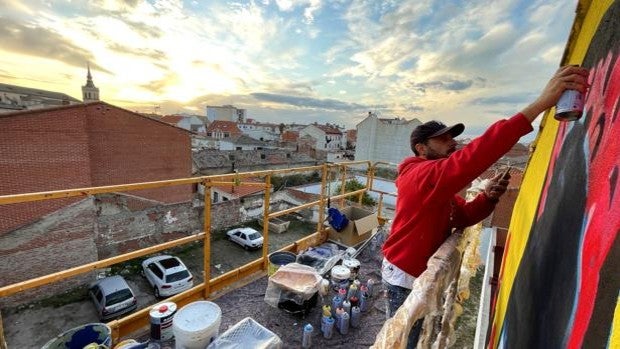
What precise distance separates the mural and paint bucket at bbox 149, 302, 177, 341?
2.64 m

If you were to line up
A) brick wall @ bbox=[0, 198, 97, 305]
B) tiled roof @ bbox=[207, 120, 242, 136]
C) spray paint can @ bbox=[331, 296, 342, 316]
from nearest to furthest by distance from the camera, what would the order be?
spray paint can @ bbox=[331, 296, 342, 316] < brick wall @ bbox=[0, 198, 97, 305] < tiled roof @ bbox=[207, 120, 242, 136]

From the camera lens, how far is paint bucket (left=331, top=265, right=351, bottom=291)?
350cm

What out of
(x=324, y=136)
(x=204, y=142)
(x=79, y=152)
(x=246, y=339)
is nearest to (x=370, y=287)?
(x=246, y=339)

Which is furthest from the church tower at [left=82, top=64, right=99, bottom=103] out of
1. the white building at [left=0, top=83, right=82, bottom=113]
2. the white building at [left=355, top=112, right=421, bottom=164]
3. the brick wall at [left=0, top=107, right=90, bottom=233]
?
the white building at [left=355, top=112, right=421, bottom=164]

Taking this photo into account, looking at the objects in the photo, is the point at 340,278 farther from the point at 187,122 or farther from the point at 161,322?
the point at 187,122

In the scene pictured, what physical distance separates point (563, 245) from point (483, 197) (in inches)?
55.2

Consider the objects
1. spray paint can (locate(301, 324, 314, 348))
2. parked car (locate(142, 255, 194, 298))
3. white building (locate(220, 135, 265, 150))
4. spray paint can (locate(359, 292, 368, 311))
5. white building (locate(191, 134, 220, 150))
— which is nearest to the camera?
spray paint can (locate(301, 324, 314, 348))

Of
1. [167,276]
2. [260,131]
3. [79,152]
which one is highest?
[260,131]

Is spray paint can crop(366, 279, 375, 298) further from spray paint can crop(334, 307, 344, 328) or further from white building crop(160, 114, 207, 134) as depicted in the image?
white building crop(160, 114, 207, 134)

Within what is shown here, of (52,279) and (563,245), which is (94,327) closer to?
(52,279)

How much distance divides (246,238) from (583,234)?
16.2 m

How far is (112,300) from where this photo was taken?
9.34m

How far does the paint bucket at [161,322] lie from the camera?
253cm

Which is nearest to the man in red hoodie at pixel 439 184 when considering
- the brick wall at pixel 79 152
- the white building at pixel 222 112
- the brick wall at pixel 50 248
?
the brick wall at pixel 50 248
